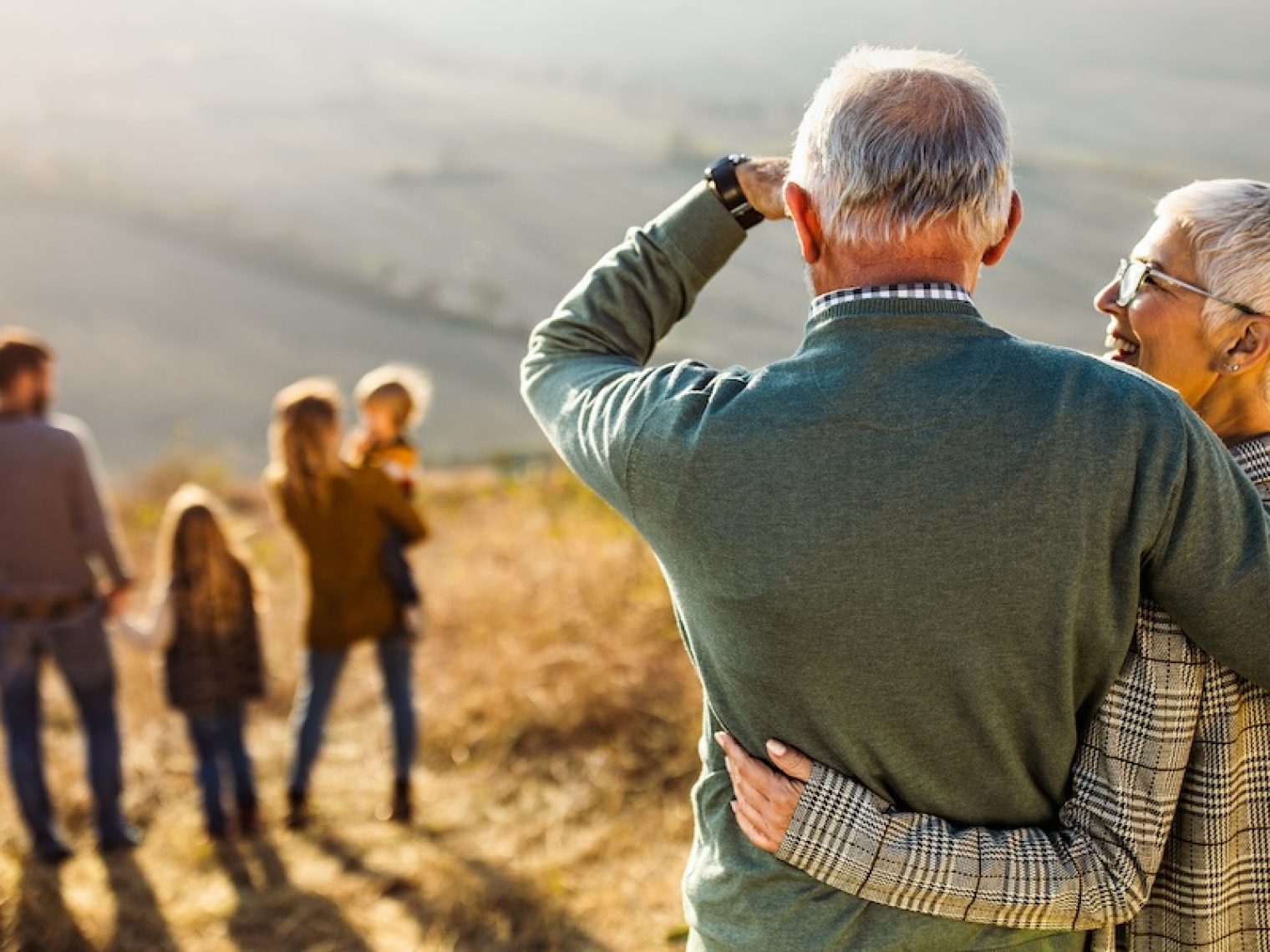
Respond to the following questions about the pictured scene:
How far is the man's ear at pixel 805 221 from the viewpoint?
51.5 inches

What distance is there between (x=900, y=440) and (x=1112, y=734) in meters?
0.41

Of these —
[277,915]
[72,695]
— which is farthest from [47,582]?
[277,915]

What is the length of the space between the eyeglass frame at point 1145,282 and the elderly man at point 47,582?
11.3ft

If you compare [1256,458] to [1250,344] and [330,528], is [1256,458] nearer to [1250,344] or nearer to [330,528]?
[1250,344]

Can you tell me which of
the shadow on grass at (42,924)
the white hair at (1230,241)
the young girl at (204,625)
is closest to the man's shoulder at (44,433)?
the young girl at (204,625)

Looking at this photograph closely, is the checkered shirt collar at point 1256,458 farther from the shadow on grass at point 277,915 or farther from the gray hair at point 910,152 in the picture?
the shadow on grass at point 277,915

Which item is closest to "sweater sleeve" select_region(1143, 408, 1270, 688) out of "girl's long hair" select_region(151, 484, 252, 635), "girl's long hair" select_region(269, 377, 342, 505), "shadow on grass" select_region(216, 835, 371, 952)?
A: "shadow on grass" select_region(216, 835, 371, 952)

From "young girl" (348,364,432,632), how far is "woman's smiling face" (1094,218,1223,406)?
3.01 m

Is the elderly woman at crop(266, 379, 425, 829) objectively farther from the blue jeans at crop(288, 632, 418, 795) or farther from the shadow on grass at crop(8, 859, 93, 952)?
the shadow on grass at crop(8, 859, 93, 952)

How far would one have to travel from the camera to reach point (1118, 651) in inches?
51.4

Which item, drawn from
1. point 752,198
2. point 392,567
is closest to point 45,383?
point 392,567

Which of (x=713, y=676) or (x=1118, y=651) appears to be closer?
(x=1118, y=651)

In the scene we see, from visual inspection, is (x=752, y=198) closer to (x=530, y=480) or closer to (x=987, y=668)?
(x=987, y=668)

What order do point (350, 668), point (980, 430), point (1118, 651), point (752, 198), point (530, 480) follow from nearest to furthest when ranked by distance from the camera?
1. point (980, 430)
2. point (1118, 651)
3. point (752, 198)
4. point (350, 668)
5. point (530, 480)
